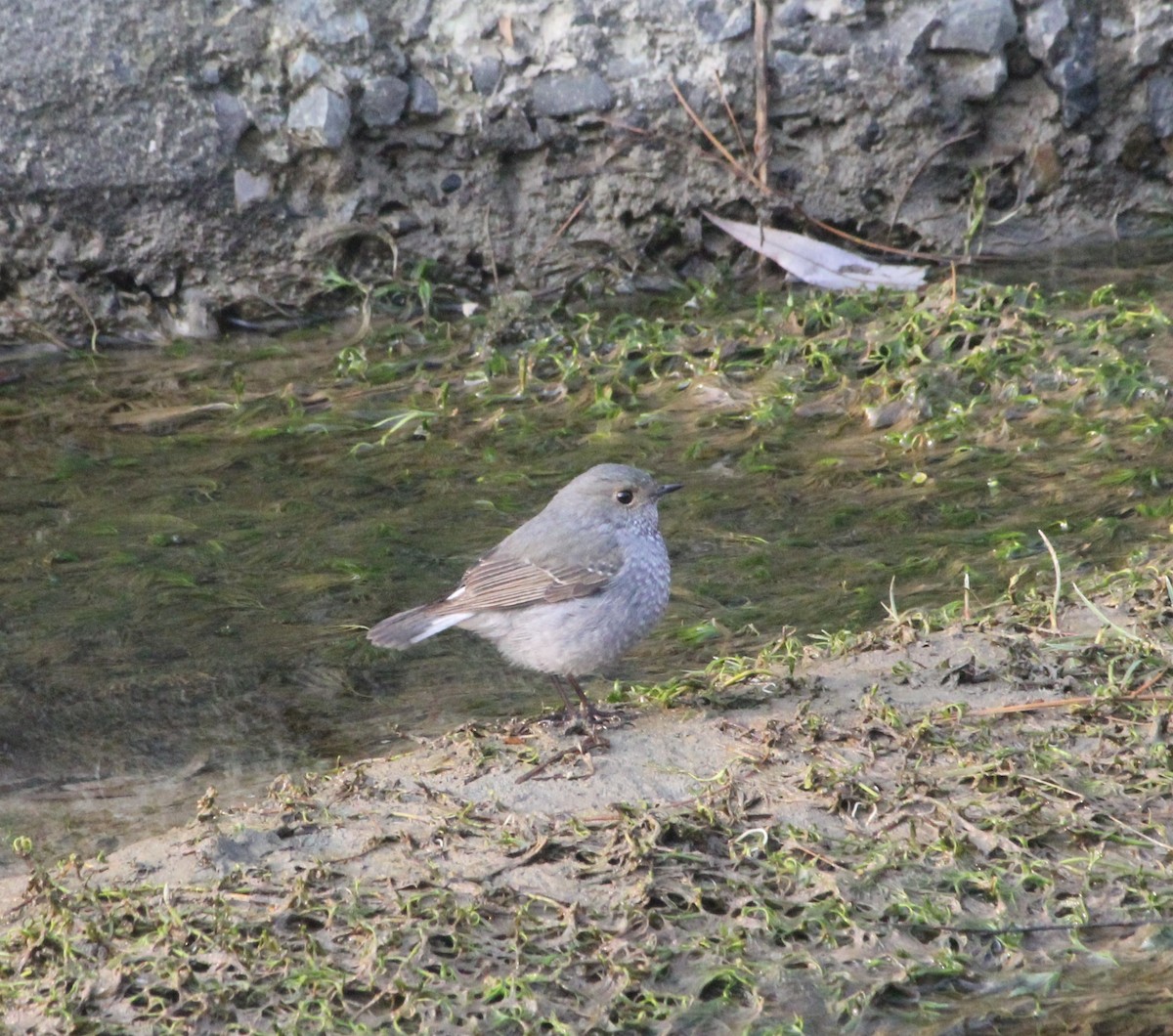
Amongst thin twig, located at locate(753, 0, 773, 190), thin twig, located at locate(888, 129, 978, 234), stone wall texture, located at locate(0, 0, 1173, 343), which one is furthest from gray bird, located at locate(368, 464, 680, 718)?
thin twig, located at locate(888, 129, 978, 234)

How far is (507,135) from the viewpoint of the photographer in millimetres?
9281

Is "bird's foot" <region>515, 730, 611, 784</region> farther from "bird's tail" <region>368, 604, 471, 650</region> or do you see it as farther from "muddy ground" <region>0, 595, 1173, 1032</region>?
"bird's tail" <region>368, 604, 471, 650</region>

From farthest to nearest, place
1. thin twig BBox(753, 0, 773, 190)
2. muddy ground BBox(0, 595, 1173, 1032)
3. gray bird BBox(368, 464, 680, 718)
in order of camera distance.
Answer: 1. thin twig BBox(753, 0, 773, 190)
2. gray bird BBox(368, 464, 680, 718)
3. muddy ground BBox(0, 595, 1173, 1032)

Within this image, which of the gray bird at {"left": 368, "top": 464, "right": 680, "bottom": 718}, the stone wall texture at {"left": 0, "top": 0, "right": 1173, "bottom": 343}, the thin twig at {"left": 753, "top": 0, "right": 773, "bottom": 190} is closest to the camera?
the gray bird at {"left": 368, "top": 464, "right": 680, "bottom": 718}

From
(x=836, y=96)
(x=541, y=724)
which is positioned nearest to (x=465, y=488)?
(x=541, y=724)

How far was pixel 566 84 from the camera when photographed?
9242 mm

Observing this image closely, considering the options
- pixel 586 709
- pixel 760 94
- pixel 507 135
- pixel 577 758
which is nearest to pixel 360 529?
pixel 586 709

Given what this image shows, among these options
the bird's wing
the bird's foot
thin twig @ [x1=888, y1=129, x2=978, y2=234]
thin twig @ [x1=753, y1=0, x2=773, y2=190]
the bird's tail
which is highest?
thin twig @ [x1=753, y1=0, x2=773, y2=190]

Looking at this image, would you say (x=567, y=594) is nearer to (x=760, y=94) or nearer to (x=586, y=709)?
(x=586, y=709)

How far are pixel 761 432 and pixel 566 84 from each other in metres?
2.46

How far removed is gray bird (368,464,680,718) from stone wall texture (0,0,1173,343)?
13.0 feet

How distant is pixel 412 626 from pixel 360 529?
1792 millimetres

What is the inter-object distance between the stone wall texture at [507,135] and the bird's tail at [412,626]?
420 cm

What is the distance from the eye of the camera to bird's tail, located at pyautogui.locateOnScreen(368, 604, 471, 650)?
221 inches
